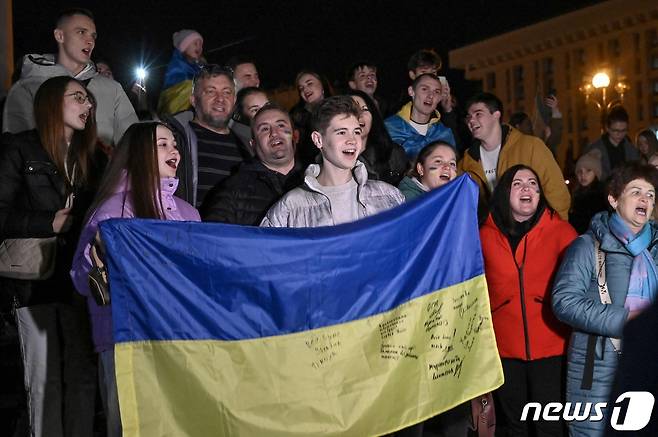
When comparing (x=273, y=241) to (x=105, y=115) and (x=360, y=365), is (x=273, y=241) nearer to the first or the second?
(x=360, y=365)

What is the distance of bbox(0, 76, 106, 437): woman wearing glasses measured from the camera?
20.7 ft

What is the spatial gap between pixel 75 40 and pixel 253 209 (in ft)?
7.14

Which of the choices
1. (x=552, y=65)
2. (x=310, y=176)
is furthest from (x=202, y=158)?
(x=552, y=65)

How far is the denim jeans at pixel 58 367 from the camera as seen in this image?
20.8ft

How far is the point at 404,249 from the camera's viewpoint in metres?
5.73

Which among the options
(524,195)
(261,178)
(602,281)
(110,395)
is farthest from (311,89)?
(110,395)

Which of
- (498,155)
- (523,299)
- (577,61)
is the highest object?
(577,61)

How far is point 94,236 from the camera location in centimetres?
546

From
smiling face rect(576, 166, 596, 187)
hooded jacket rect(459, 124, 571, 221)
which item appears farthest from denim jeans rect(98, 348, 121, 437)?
smiling face rect(576, 166, 596, 187)

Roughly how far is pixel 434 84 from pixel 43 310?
4.00m

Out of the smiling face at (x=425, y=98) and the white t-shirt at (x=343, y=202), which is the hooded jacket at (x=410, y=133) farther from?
the white t-shirt at (x=343, y=202)

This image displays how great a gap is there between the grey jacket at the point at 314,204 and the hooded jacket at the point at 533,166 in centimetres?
228

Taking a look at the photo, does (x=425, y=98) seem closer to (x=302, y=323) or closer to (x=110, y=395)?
(x=302, y=323)

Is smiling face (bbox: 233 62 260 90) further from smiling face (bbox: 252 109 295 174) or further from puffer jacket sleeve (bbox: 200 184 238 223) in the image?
puffer jacket sleeve (bbox: 200 184 238 223)
